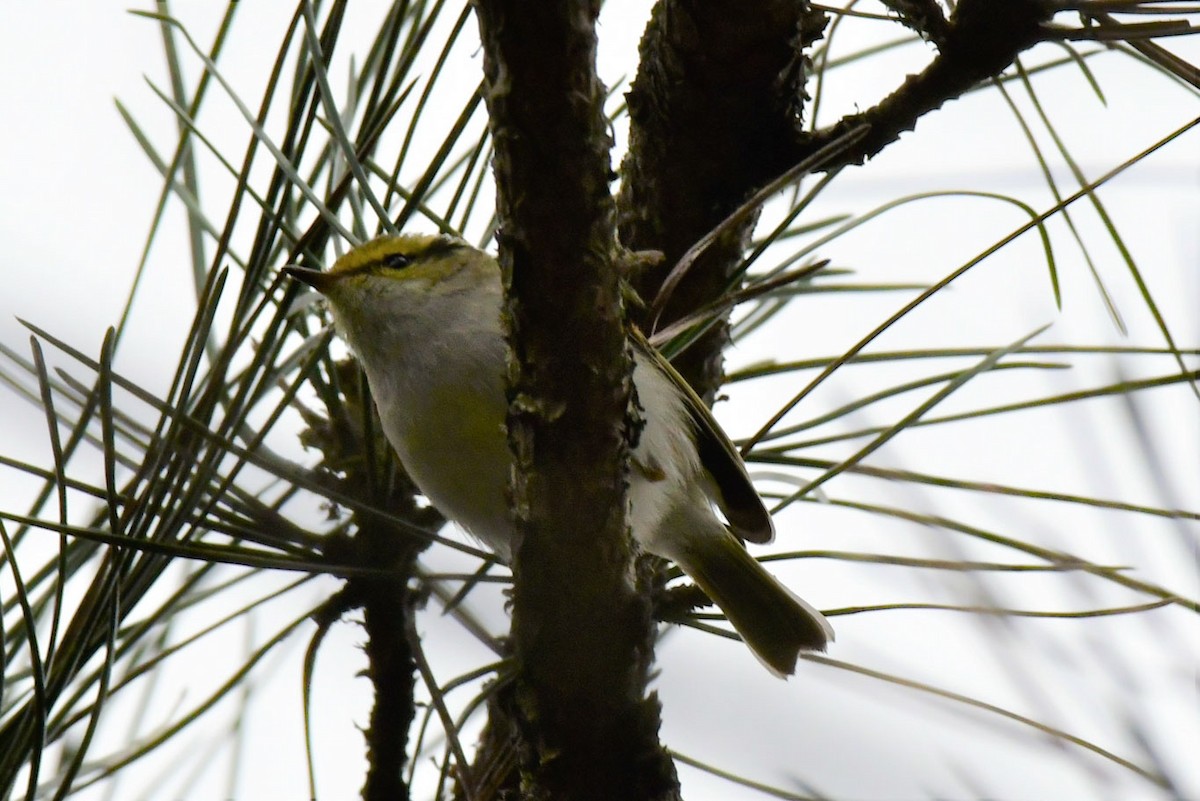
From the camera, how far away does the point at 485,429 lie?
1.50 meters

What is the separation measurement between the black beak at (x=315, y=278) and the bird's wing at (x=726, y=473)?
350mm

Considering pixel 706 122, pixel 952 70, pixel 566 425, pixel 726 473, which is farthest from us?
pixel 726 473

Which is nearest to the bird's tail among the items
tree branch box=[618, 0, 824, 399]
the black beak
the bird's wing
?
the bird's wing

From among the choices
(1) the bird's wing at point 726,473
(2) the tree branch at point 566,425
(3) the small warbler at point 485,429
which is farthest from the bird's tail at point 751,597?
(2) the tree branch at point 566,425

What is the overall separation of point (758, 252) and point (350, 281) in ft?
2.14

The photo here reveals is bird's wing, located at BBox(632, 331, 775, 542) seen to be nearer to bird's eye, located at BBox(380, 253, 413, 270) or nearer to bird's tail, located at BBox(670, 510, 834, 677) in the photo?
bird's tail, located at BBox(670, 510, 834, 677)

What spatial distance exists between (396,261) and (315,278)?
16.1 inches

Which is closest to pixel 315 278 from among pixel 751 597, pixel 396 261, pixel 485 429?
pixel 485 429

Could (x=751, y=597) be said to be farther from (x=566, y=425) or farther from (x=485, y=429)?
(x=566, y=425)

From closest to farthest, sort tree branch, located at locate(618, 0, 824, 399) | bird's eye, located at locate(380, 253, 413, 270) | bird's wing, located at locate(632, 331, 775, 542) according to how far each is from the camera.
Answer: tree branch, located at locate(618, 0, 824, 399)
bird's wing, located at locate(632, 331, 775, 542)
bird's eye, located at locate(380, 253, 413, 270)

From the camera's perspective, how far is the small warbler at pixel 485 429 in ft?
4.78

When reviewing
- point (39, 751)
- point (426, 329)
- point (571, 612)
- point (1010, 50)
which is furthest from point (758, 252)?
point (39, 751)

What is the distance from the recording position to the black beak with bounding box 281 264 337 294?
129 centimetres

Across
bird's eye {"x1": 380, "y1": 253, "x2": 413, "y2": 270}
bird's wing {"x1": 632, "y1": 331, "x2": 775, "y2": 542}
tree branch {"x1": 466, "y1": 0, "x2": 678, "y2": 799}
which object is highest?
bird's eye {"x1": 380, "y1": 253, "x2": 413, "y2": 270}
